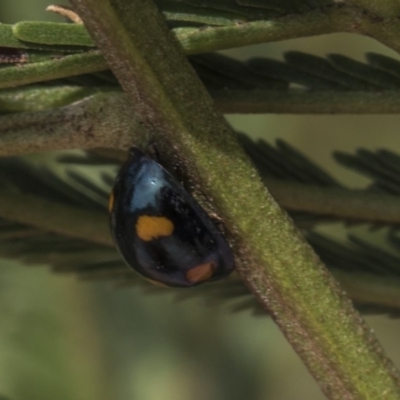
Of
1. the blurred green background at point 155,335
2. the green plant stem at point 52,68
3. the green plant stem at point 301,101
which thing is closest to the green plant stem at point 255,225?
the green plant stem at point 52,68

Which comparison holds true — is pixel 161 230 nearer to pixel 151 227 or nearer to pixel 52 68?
pixel 151 227

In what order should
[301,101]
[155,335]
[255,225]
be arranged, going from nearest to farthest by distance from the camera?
[255,225] < [301,101] < [155,335]

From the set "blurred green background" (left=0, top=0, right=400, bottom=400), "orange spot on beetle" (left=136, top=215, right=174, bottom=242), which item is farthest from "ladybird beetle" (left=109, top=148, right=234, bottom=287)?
"blurred green background" (left=0, top=0, right=400, bottom=400)

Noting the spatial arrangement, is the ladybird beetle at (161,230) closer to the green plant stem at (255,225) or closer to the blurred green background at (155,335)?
the green plant stem at (255,225)

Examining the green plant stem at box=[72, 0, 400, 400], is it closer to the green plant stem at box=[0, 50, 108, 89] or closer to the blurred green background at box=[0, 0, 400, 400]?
the green plant stem at box=[0, 50, 108, 89]

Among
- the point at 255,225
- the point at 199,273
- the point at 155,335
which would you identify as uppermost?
the point at 255,225

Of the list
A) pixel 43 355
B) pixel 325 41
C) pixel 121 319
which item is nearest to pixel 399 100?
pixel 43 355

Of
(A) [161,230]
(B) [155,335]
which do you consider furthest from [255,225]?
(B) [155,335]
